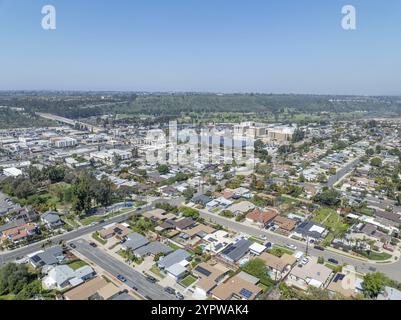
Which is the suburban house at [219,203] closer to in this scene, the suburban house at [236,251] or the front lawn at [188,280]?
the suburban house at [236,251]

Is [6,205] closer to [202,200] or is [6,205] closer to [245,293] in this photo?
[202,200]

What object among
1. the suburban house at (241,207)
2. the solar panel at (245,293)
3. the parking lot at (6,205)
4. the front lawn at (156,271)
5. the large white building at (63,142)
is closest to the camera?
the solar panel at (245,293)

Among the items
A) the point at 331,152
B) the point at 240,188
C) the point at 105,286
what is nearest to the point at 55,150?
the point at 240,188

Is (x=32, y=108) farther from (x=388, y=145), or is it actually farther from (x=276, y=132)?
(x=388, y=145)

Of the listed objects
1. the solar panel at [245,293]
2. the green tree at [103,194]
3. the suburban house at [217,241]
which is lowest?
the solar panel at [245,293]

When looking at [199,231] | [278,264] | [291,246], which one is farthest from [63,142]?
[278,264]

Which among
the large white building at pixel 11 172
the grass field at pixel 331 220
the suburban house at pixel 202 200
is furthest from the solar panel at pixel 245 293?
the large white building at pixel 11 172
